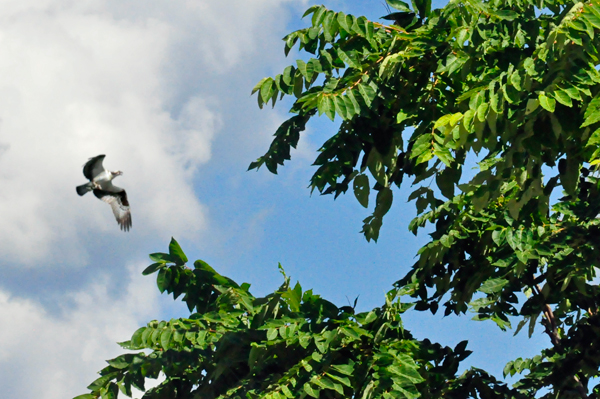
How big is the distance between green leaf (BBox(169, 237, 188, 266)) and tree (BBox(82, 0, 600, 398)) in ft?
0.05

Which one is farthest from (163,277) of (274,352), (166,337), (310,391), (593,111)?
(593,111)

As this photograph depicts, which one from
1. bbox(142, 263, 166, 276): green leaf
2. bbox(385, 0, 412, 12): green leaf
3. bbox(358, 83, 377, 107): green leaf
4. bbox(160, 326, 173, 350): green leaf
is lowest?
bbox(160, 326, 173, 350): green leaf

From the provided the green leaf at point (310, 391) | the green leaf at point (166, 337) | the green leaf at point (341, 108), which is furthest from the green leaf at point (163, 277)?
the green leaf at point (341, 108)

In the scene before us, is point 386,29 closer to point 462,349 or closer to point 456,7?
point 456,7

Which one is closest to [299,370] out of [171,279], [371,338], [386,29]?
[371,338]

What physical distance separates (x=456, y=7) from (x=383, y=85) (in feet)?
2.15

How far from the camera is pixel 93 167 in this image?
628 cm

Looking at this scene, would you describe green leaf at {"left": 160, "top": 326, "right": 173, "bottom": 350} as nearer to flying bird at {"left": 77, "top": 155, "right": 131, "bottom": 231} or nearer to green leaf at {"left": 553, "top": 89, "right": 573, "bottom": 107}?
flying bird at {"left": 77, "top": 155, "right": 131, "bottom": 231}

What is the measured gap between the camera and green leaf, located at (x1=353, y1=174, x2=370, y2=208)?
4523mm

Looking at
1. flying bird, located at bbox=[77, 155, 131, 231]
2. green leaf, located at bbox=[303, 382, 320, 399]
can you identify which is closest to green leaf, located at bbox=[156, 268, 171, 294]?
flying bird, located at bbox=[77, 155, 131, 231]

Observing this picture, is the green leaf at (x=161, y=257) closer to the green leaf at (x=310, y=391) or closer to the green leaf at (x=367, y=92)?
the green leaf at (x=310, y=391)

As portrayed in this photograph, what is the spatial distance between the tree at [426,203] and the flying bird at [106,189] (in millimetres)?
1565

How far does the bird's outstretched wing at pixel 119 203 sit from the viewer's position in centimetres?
689

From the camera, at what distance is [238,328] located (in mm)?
4727
